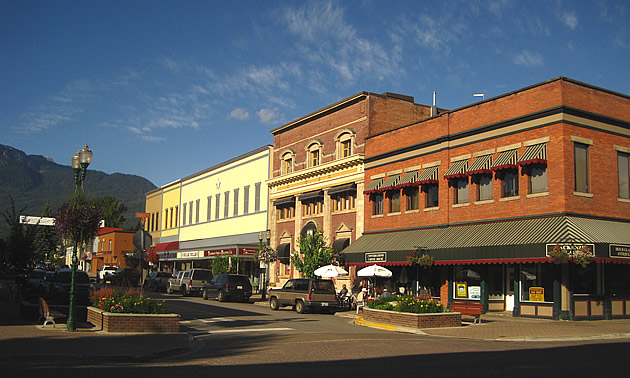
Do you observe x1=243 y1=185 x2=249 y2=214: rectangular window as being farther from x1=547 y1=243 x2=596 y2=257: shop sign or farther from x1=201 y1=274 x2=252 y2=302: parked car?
x1=547 y1=243 x2=596 y2=257: shop sign

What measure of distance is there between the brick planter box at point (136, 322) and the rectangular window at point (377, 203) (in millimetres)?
19786

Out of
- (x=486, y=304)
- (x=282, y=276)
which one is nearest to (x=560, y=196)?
(x=486, y=304)

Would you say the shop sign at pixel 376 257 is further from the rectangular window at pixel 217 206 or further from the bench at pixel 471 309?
the rectangular window at pixel 217 206

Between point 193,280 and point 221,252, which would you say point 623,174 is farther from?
point 221,252

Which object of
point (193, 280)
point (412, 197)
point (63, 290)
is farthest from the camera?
point (193, 280)

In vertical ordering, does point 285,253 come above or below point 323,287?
above

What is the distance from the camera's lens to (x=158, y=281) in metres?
47.2

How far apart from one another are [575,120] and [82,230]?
28863 millimetres

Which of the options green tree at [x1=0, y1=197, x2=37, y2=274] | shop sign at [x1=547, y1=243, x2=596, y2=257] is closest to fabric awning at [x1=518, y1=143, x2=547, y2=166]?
shop sign at [x1=547, y1=243, x2=596, y2=257]

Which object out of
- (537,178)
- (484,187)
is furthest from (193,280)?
(537,178)

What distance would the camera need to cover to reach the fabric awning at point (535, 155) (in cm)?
2566

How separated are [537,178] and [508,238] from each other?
302 centimetres

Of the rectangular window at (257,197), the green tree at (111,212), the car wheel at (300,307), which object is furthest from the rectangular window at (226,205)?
the green tree at (111,212)

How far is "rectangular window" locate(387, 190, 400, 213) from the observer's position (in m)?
34.8
